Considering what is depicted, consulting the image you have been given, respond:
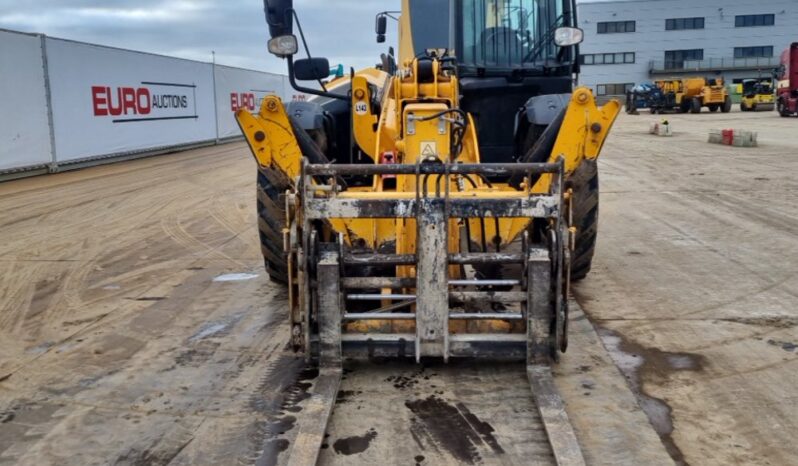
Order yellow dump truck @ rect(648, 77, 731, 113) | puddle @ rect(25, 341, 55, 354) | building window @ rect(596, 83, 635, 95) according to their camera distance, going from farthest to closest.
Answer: building window @ rect(596, 83, 635, 95)
yellow dump truck @ rect(648, 77, 731, 113)
puddle @ rect(25, 341, 55, 354)

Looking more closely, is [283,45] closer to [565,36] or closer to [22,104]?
[565,36]

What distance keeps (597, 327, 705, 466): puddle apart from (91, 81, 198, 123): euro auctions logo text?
15.5 m

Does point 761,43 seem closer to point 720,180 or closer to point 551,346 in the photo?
point 720,180

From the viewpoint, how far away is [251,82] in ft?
97.3

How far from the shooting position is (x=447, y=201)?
4.11m

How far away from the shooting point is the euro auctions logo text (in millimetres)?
17672

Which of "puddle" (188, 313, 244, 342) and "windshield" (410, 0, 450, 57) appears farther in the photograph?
"windshield" (410, 0, 450, 57)

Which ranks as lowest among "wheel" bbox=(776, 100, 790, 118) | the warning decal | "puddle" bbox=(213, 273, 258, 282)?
"puddle" bbox=(213, 273, 258, 282)

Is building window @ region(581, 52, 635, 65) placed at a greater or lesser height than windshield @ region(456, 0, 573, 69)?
greater

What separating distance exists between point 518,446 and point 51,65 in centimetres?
1532

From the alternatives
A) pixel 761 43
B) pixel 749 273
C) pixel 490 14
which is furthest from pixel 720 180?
pixel 761 43

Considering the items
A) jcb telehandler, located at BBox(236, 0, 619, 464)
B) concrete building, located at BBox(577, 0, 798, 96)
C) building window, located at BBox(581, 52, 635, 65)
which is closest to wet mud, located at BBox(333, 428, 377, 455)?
jcb telehandler, located at BBox(236, 0, 619, 464)

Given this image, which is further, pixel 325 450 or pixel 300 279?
pixel 300 279

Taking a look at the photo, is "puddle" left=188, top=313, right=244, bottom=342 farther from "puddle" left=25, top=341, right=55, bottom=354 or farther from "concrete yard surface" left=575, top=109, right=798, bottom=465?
"concrete yard surface" left=575, top=109, right=798, bottom=465
